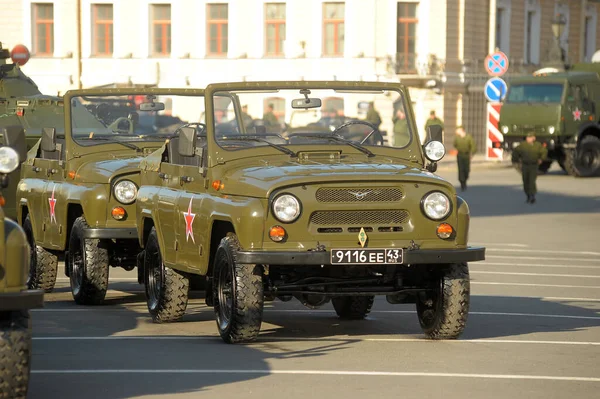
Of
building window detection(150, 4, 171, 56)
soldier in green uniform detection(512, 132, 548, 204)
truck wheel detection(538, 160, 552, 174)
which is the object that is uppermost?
building window detection(150, 4, 171, 56)

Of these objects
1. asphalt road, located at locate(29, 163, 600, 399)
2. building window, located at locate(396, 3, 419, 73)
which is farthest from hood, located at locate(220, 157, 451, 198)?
building window, located at locate(396, 3, 419, 73)

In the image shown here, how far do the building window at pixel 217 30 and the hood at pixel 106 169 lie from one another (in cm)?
4325

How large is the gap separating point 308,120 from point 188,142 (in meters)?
1.31

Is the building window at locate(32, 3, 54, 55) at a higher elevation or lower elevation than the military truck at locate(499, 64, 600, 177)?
higher

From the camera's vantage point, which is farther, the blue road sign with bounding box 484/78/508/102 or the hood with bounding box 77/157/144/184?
the blue road sign with bounding box 484/78/508/102

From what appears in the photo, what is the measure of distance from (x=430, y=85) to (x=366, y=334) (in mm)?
43874

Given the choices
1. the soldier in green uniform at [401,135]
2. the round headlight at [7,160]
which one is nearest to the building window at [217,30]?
the soldier in green uniform at [401,135]

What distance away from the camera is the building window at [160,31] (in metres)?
58.6

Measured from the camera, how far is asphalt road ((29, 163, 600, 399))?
9609mm

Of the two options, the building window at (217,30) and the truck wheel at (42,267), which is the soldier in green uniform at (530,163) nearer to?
the truck wheel at (42,267)

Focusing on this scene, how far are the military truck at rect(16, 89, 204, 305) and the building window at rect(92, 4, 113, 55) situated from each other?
42.5m

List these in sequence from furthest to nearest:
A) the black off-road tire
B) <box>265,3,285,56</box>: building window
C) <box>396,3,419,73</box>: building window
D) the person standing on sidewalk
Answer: <box>265,3,285,56</box>: building window, <box>396,3,419,73</box>: building window, the person standing on sidewalk, the black off-road tire

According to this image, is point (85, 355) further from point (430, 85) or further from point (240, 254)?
point (430, 85)

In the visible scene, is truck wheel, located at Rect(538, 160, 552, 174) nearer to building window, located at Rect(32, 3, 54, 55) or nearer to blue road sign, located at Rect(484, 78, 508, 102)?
blue road sign, located at Rect(484, 78, 508, 102)
